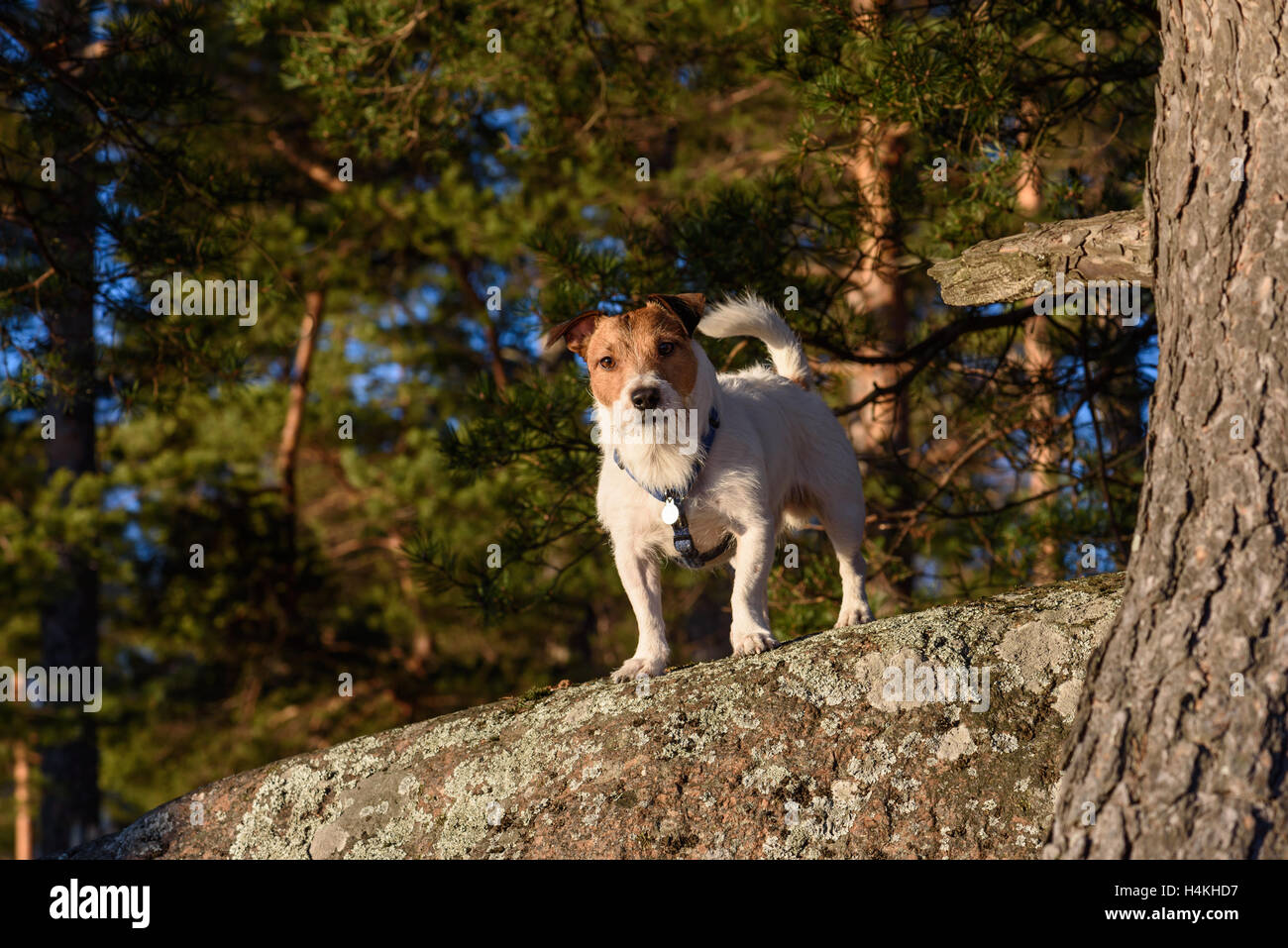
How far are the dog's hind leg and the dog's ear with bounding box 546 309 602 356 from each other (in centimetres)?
135

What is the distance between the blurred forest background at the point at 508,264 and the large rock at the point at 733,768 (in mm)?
2064

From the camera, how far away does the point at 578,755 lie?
12.2 ft

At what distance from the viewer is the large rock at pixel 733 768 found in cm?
332

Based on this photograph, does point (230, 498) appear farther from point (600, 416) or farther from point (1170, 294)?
point (1170, 294)

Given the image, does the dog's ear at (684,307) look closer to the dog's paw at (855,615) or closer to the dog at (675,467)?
the dog at (675,467)

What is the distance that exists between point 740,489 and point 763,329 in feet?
3.54

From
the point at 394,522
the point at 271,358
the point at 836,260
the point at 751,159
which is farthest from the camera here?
the point at 271,358

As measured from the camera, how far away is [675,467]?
4.36 metres

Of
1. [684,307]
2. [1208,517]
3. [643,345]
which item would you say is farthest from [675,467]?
[1208,517]

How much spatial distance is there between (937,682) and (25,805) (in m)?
16.3

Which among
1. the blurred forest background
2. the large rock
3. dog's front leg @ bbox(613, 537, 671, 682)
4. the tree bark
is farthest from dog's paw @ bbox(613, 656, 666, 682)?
the tree bark

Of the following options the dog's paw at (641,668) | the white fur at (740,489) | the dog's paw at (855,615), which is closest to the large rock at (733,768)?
the dog's paw at (641,668)

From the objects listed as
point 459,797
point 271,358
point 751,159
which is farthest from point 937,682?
point 271,358

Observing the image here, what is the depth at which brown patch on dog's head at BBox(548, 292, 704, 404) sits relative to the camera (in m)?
4.36
